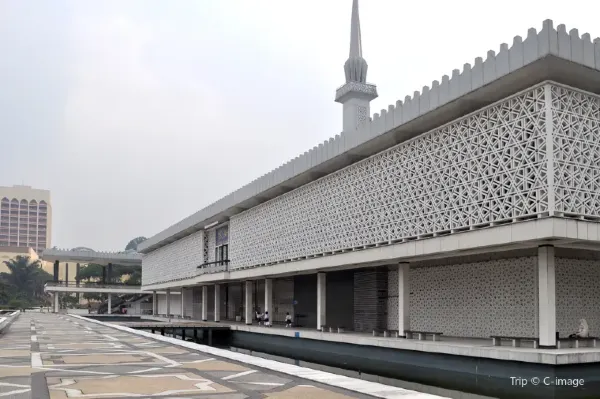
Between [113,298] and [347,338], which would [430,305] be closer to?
[347,338]

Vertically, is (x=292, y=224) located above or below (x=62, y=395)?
above

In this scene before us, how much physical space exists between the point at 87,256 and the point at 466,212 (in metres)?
52.9

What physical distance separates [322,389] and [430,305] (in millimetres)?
14203

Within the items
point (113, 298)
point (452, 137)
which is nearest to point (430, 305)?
point (452, 137)

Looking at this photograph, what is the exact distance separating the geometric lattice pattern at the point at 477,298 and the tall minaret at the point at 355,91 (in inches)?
563

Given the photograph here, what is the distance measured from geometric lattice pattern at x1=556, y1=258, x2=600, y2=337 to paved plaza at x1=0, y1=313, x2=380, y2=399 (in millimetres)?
10507

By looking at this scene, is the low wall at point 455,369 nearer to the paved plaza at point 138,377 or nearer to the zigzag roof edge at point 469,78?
the paved plaza at point 138,377

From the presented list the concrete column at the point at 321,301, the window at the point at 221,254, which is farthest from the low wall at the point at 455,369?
the window at the point at 221,254

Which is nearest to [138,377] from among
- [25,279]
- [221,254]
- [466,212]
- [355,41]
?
[466,212]

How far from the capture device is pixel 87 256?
62.7 m

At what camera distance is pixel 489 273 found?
20016mm

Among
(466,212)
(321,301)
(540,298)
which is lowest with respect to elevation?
(321,301)

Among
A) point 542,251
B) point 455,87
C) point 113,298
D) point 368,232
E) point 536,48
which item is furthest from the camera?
point 113,298

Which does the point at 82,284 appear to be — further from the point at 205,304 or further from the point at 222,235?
the point at 222,235
